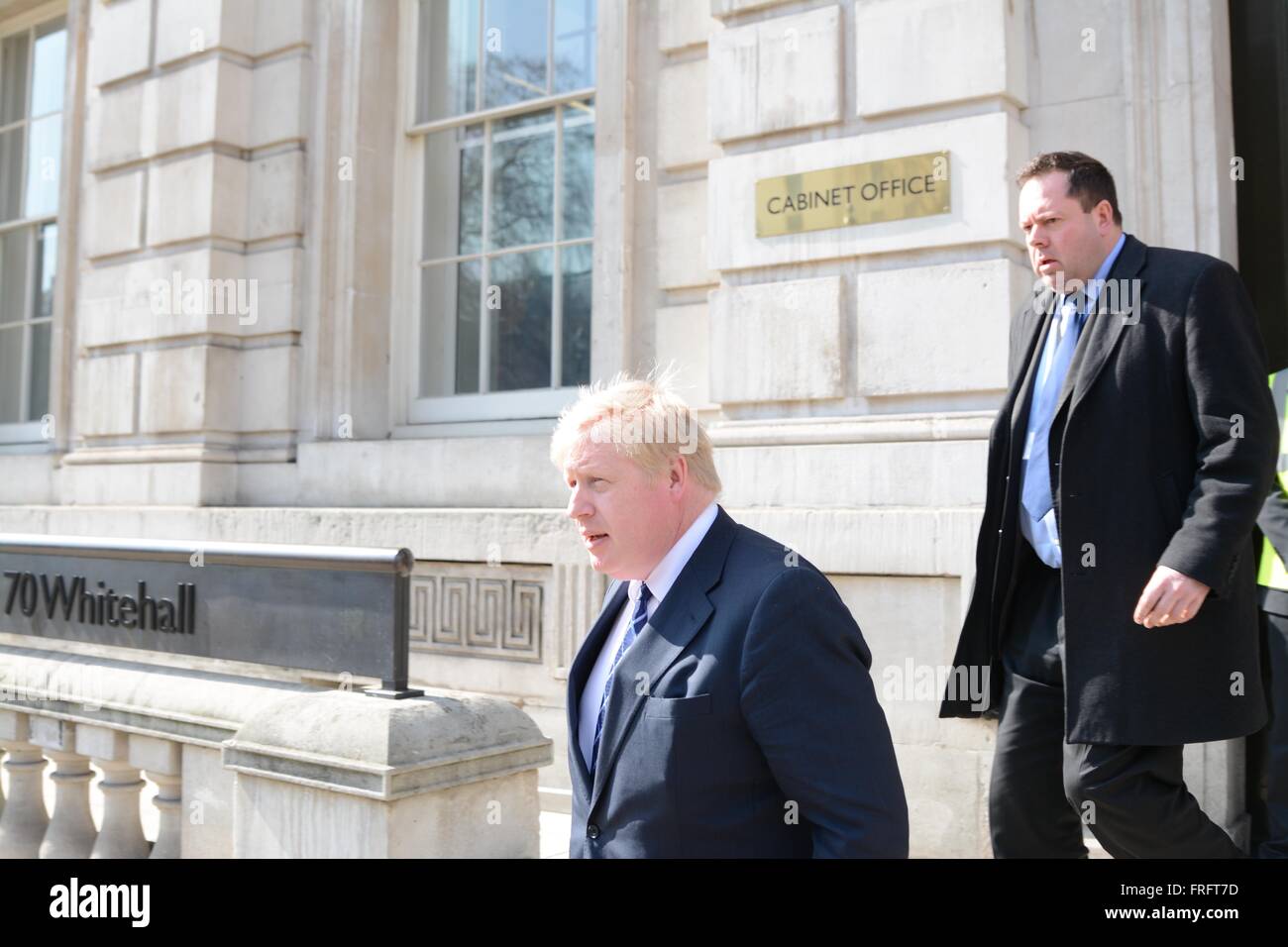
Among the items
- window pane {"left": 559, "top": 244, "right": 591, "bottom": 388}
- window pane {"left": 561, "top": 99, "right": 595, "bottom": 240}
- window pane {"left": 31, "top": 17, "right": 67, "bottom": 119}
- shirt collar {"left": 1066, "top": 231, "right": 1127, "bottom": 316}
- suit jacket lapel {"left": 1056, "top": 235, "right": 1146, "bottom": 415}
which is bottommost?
suit jacket lapel {"left": 1056, "top": 235, "right": 1146, "bottom": 415}

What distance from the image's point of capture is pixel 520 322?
6.91 meters

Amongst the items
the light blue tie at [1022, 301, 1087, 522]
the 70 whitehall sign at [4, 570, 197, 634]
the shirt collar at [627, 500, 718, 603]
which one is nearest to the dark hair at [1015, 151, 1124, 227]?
the light blue tie at [1022, 301, 1087, 522]

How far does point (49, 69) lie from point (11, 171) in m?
0.93

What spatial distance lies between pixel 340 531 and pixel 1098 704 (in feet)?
15.3

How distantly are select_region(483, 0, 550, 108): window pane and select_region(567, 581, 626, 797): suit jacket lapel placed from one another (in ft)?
16.8

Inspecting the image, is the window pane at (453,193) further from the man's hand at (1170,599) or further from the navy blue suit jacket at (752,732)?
the navy blue suit jacket at (752,732)

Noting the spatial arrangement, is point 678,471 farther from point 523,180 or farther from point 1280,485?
point 523,180

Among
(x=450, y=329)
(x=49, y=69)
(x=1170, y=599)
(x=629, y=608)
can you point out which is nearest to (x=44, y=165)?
(x=49, y=69)

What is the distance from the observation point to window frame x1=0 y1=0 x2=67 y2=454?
28.7ft

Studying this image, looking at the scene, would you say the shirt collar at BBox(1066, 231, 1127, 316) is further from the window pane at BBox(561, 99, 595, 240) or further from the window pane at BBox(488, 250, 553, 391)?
the window pane at BBox(488, 250, 553, 391)

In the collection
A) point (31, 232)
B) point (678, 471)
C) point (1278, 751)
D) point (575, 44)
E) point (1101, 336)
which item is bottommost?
point (1278, 751)
